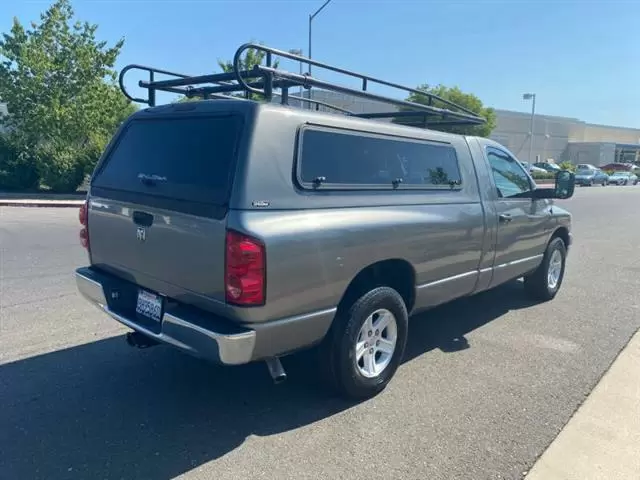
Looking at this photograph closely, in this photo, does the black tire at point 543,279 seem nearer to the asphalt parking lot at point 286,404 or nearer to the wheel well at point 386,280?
the asphalt parking lot at point 286,404

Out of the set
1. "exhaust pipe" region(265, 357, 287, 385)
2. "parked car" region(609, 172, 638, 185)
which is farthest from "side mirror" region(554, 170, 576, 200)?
"parked car" region(609, 172, 638, 185)

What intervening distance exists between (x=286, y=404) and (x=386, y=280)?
1168 millimetres

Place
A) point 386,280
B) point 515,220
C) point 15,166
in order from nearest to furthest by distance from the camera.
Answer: point 386,280 < point 515,220 < point 15,166

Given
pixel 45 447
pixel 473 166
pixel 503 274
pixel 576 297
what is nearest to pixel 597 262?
pixel 576 297

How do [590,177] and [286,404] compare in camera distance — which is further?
[590,177]

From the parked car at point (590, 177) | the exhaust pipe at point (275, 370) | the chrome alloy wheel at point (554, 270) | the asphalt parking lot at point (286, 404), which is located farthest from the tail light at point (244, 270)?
the parked car at point (590, 177)

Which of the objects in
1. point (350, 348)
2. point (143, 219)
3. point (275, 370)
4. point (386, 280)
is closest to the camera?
point (275, 370)

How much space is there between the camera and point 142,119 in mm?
3875

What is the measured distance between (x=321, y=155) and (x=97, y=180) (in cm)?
184

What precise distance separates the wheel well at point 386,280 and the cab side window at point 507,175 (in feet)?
5.35

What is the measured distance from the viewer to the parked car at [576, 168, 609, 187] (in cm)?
4075

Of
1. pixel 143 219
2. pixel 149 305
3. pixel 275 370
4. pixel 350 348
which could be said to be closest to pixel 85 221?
pixel 143 219

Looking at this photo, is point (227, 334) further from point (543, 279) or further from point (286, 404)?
point (543, 279)

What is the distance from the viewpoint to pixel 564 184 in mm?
5547
